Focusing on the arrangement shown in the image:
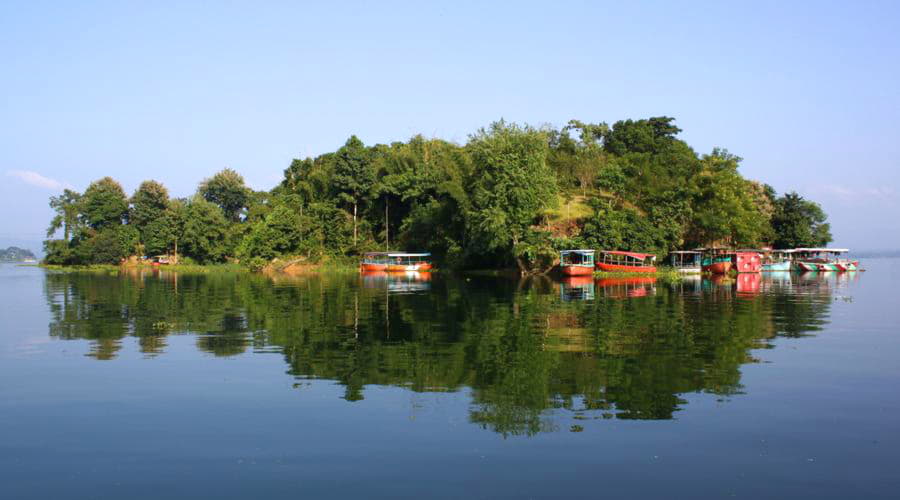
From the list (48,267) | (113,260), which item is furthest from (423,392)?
(48,267)

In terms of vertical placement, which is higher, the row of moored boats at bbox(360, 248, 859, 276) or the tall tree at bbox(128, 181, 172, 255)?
the tall tree at bbox(128, 181, 172, 255)

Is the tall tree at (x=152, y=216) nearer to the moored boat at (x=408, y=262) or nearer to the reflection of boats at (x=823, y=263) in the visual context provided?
the moored boat at (x=408, y=262)

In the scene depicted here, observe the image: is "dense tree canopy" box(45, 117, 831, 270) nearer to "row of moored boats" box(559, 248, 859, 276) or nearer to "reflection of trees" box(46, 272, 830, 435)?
"row of moored boats" box(559, 248, 859, 276)

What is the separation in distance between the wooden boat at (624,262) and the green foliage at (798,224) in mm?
27216

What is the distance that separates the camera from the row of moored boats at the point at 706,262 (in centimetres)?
5897

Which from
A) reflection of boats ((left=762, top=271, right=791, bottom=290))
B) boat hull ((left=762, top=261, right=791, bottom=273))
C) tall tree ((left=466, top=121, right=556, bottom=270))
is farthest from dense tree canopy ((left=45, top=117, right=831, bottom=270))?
reflection of boats ((left=762, top=271, right=791, bottom=290))

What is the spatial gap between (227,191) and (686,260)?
232 feet

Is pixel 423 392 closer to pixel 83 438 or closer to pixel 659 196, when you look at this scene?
pixel 83 438

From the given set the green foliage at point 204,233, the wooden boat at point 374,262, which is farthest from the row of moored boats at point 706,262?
the green foliage at point 204,233

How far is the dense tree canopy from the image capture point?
60.9 m

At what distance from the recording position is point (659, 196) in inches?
2657

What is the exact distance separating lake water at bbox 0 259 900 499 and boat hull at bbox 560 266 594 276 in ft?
108

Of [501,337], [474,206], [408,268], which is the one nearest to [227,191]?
[408,268]

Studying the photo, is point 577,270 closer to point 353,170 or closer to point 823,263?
point 823,263
